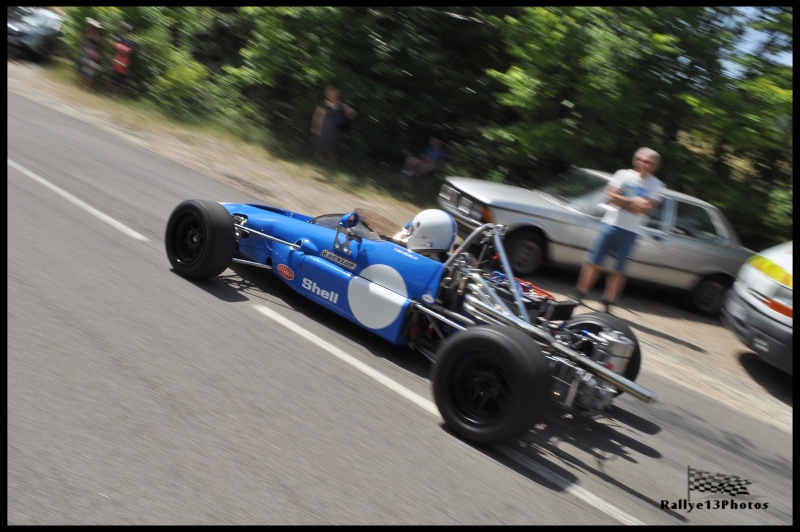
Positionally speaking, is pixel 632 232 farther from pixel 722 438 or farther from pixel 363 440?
pixel 363 440

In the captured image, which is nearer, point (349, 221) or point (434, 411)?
point (434, 411)

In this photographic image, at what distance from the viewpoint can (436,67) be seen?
15.3 metres

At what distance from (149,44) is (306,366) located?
14194mm

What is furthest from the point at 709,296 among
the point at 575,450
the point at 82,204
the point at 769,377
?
the point at 82,204

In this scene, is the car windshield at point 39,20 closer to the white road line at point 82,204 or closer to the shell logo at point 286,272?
the white road line at point 82,204

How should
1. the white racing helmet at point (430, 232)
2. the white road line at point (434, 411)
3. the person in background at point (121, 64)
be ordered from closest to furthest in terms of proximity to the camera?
the white road line at point (434, 411), the white racing helmet at point (430, 232), the person in background at point (121, 64)

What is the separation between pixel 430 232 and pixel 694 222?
5.13 meters

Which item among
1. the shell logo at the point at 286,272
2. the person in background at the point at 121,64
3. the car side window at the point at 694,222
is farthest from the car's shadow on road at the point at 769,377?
the person in background at the point at 121,64

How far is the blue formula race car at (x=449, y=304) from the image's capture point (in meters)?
4.61

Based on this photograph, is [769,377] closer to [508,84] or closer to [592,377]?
[592,377]

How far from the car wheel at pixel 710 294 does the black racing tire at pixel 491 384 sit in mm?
5976

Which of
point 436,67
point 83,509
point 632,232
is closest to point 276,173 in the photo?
point 436,67

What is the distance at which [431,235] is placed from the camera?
601cm

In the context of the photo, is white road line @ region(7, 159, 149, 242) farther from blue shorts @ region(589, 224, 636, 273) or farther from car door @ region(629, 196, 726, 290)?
car door @ region(629, 196, 726, 290)
